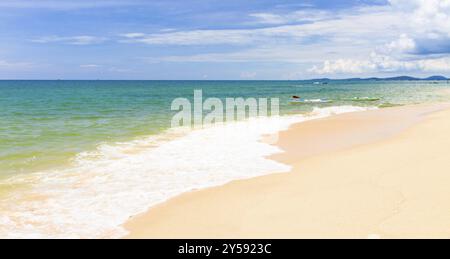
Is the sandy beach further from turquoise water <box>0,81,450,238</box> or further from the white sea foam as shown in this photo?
turquoise water <box>0,81,450,238</box>

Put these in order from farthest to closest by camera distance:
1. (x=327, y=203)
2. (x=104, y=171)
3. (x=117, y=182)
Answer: (x=104, y=171), (x=117, y=182), (x=327, y=203)

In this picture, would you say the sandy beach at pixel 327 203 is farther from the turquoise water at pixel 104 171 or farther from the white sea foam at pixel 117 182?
the turquoise water at pixel 104 171

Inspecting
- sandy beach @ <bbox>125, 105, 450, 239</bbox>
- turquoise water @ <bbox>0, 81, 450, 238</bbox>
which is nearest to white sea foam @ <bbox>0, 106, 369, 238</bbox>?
turquoise water @ <bbox>0, 81, 450, 238</bbox>

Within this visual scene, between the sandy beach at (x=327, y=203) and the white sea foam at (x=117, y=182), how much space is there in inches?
25.9

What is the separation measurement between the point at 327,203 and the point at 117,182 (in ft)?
18.3

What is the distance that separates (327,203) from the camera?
323 inches

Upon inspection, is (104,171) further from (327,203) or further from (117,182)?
(327,203)

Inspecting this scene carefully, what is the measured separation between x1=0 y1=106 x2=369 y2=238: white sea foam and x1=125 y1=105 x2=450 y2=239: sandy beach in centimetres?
66

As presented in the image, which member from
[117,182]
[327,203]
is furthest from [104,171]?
[327,203]

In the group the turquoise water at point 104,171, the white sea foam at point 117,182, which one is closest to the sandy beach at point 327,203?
the white sea foam at point 117,182

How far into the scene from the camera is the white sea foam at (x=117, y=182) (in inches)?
301

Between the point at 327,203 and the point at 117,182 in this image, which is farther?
the point at 117,182

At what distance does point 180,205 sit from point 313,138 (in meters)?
10.9

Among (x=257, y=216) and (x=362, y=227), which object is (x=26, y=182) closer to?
(x=257, y=216)
